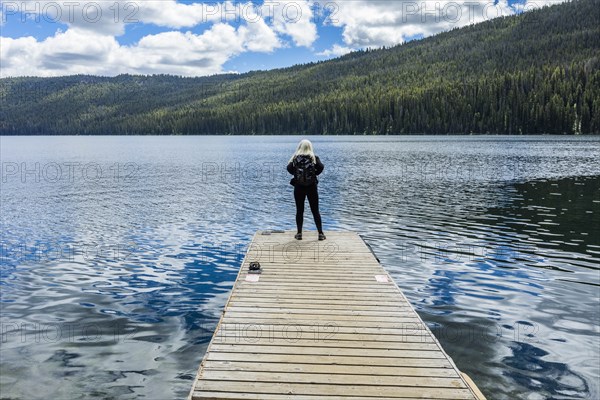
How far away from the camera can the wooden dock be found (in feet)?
18.8

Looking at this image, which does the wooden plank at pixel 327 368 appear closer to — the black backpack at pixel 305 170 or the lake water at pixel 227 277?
the lake water at pixel 227 277

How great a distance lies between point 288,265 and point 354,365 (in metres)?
6.09

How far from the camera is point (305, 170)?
1393 centimetres

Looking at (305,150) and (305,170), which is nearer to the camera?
(305,150)

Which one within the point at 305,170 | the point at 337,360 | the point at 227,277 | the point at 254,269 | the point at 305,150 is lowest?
the point at 227,277

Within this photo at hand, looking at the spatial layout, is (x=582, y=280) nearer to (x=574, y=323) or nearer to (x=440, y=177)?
(x=574, y=323)

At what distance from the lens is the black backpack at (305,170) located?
45.1 ft

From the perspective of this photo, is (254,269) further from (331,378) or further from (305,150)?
(331,378)

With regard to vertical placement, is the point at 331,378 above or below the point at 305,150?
below

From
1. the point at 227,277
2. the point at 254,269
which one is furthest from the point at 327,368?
the point at 227,277

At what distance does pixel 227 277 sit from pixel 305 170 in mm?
3980

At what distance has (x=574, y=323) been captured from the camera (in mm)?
10664

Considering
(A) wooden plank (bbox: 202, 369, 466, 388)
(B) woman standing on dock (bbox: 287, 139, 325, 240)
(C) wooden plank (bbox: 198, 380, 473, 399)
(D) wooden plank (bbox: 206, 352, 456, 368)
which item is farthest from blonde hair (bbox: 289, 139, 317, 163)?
(C) wooden plank (bbox: 198, 380, 473, 399)

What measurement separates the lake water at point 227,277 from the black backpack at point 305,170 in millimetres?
3611
